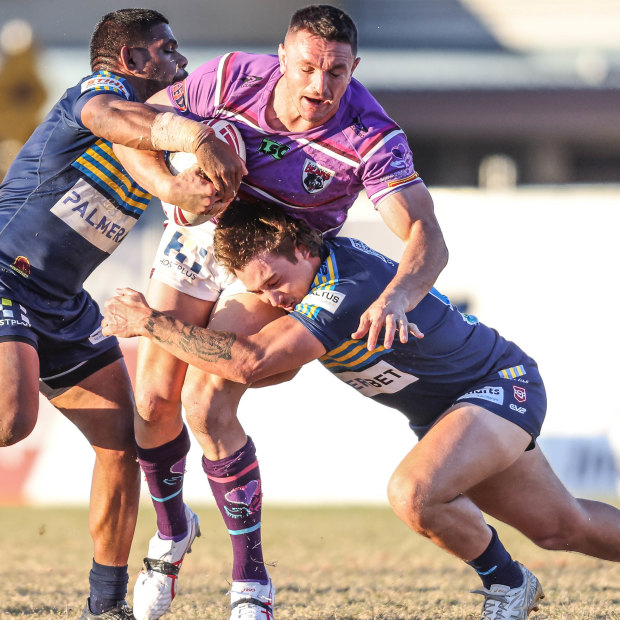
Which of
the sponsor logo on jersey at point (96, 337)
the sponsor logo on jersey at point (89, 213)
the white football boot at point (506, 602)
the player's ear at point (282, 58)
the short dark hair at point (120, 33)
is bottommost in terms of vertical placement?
the white football boot at point (506, 602)

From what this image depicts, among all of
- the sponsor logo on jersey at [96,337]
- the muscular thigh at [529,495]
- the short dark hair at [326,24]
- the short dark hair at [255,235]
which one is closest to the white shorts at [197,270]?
the short dark hair at [255,235]

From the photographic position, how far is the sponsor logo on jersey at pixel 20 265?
507cm

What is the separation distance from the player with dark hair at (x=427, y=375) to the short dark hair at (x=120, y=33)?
1.08 metres

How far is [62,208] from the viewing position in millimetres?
5098

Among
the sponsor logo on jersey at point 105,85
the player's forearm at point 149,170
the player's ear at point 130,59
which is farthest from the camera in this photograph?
the player's ear at point 130,59

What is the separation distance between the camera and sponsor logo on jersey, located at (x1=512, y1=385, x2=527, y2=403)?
500 centimetres

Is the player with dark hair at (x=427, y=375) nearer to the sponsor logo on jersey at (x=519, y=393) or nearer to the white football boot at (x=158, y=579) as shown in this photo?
the sponsor logo on jersey at (x=519, y=393)

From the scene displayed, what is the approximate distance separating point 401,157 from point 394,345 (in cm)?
87

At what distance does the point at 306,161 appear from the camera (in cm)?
475

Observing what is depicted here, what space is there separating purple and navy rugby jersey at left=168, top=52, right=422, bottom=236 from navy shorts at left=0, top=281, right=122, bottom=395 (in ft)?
3.91

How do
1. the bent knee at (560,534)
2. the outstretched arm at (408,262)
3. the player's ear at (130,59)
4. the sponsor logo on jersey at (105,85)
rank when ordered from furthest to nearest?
the player's ear at (130,59) < the bent knee at (560,534) < the sponsor logo on jersey at (105,85) < the outstretched arm at (408,262)

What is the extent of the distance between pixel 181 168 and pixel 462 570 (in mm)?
3945

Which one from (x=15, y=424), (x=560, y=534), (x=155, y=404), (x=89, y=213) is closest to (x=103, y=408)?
(x=155, y=404)

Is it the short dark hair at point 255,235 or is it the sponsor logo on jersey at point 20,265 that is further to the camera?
the sponsor logo on jersey at point 20,265
